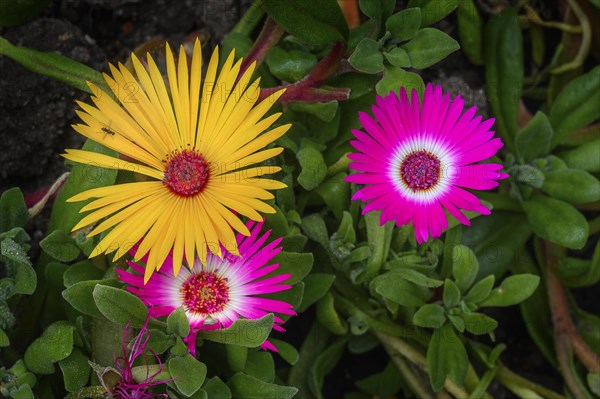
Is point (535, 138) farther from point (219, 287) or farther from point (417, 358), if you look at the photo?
point (219, 287)

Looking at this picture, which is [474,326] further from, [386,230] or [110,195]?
[110,195]

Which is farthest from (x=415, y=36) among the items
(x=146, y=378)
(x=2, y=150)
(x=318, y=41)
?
(x=2, y=150)

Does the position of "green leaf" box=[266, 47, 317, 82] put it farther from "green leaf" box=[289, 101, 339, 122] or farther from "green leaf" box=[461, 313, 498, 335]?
"green leaf" box=[461, 313, 498, 335]

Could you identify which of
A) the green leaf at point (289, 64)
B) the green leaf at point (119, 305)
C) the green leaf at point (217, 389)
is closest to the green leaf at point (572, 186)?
the green leaf at point (289, 64)

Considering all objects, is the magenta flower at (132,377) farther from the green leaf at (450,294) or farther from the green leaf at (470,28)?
the green leaf at (470,28)

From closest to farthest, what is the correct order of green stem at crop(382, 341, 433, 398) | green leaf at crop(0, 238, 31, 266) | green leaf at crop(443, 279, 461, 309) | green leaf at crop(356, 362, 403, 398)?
green leaf at crop(0, 238, 31, 266) → green leaf at crop(443, 279, 461, 309) → green stem at crop(382, 341, 433, 398) → green leaf at crop(356, 362, 403, 398)

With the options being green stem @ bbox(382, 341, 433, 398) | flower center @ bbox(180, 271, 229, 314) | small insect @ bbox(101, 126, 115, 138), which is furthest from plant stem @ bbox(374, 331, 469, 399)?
small insect @ bbox(101, 126, 115, 138)
